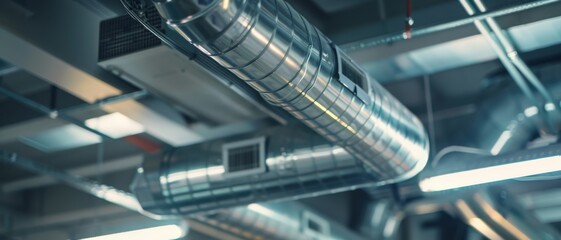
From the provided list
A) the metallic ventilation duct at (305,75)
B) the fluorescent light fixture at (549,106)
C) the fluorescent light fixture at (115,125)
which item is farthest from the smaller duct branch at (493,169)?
the fluorescent light fixture at (115,125)

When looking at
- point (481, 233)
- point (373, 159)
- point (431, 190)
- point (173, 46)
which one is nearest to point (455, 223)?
point (481, 233)

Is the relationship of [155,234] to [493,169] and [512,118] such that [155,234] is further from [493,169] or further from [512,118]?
[512,118]

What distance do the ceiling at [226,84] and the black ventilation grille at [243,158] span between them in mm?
298

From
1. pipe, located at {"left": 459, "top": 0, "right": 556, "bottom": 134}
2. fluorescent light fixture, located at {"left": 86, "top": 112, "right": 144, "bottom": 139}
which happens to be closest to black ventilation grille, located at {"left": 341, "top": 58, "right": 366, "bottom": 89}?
pipe, located at {"left": 459, "top": 0, "right": 556, "bottom": 134}

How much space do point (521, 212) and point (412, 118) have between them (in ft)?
7.56

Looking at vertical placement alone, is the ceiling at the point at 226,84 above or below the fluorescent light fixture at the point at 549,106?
above

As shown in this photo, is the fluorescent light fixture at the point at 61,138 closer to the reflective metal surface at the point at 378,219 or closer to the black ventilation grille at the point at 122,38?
the black ventilation grille at the point at 122,38

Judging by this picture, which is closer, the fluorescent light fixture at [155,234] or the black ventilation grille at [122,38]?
the black ventilation grille at [122,38]

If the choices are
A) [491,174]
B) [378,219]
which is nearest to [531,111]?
[491,174]

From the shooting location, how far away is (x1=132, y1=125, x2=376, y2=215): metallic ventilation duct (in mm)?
4793

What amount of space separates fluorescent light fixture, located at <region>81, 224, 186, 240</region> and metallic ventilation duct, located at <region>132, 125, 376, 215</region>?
19.3 inches

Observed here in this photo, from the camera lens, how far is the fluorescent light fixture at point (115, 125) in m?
5.47

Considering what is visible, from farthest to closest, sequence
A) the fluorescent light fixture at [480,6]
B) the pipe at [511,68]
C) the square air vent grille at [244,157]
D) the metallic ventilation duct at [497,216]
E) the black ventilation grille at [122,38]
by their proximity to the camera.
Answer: the metallic ventilation duct at [497,216]
the square air vent grille at [244,157]
the black ventilation grille at [122,38]
the pipe at [511,68]
the fluorescent light fixture at [480,6]

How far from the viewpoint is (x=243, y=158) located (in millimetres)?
4965
